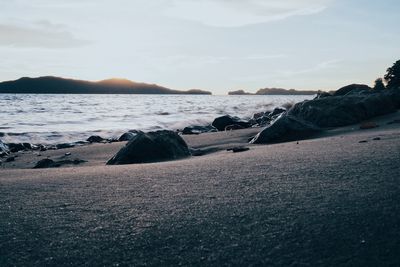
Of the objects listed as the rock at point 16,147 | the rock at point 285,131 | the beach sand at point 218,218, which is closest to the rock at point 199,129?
the rock at point 16,147

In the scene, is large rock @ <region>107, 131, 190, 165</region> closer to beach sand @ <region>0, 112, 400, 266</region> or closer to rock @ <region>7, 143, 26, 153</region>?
beach sand @ <region>0, 112, 400, 266</region>

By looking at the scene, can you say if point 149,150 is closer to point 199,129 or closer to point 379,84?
point 199,129

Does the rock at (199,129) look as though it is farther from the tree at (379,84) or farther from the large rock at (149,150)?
the large rock at (149,150)

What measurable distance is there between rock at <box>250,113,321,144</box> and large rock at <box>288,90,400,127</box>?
3.38 ft

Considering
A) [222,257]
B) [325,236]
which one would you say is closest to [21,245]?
[222,257]

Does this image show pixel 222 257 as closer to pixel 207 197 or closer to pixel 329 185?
pixel 207 197

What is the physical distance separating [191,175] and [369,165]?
4.26ft

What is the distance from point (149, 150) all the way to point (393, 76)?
1030 centimetres

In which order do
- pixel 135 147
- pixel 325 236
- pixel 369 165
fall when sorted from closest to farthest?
1. pixel 325 236
2. pixel 369 165
3. pixel 135 147

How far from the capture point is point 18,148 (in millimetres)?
10156

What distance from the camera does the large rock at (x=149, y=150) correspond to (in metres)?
5.34

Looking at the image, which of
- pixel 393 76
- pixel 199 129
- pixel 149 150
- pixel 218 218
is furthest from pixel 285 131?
pixel 393 76

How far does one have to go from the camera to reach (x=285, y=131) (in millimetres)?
6453

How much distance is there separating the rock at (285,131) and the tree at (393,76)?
7.64 metres
